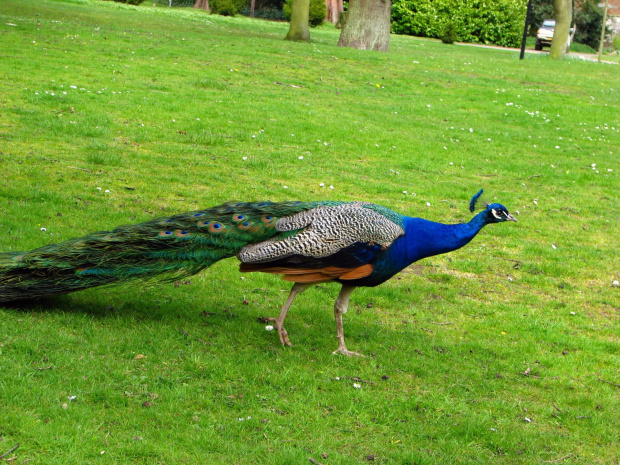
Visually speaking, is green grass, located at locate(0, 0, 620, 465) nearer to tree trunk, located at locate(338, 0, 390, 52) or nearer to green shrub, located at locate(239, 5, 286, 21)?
tree trunk, located at locate(338, 0, 390, 52)

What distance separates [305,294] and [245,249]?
165cm

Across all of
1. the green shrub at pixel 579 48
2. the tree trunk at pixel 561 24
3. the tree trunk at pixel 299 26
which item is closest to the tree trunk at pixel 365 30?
the tree trunk at pixel 299 26

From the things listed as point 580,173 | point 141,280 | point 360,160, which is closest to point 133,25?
point 360,160

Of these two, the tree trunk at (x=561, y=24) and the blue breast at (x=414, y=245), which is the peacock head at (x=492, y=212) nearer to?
the blue breast at (x=414, y=245)

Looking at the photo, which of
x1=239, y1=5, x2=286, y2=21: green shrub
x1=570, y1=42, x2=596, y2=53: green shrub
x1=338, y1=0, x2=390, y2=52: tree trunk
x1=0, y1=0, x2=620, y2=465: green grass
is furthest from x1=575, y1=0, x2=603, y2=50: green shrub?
x1=0, y1=0, x2=620, y2=465: green grass

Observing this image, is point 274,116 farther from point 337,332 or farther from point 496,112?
point 337,332

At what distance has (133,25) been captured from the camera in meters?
22.1

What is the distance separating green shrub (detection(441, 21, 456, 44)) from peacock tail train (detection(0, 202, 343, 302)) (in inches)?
1281

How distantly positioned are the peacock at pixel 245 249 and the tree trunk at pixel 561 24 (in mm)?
25602

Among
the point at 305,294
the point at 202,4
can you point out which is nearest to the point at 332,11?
the point at 202,4

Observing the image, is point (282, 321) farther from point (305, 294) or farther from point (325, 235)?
point (305, 294)

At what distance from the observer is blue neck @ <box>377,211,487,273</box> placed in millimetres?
5613

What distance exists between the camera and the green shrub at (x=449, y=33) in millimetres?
35812

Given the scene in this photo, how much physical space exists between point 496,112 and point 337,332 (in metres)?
11.7
